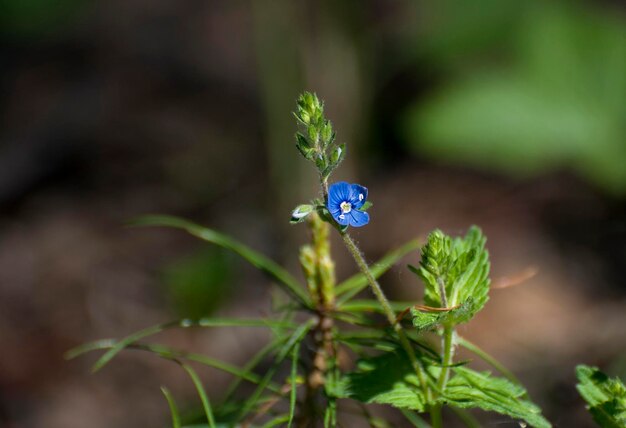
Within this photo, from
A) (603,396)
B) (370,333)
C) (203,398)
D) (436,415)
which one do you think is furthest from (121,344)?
(603,396)

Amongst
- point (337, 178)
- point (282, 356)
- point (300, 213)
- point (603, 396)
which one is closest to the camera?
point (300, 213)

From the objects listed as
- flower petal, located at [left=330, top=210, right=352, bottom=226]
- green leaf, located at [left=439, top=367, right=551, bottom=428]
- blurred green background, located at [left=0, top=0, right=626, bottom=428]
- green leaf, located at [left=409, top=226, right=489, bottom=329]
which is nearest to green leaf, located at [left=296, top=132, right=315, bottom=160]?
flower petal, located at [left=330, top=210, right=352, bottom=226]

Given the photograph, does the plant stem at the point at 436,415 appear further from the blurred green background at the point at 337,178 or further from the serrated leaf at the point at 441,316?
the blurred green background at the point at 337,178

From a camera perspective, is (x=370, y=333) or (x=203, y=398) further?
(x=370, y=333)

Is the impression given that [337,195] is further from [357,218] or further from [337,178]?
[337,178]

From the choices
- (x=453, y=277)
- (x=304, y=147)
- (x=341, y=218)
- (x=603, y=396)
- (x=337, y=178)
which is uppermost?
(x=337, y=178)

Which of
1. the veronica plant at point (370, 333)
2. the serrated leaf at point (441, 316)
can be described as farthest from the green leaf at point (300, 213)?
the serrated leaf at point (441, 316)

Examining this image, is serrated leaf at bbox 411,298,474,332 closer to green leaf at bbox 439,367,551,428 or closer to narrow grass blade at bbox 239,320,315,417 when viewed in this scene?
green leaf at bbox 439,367,551,428
